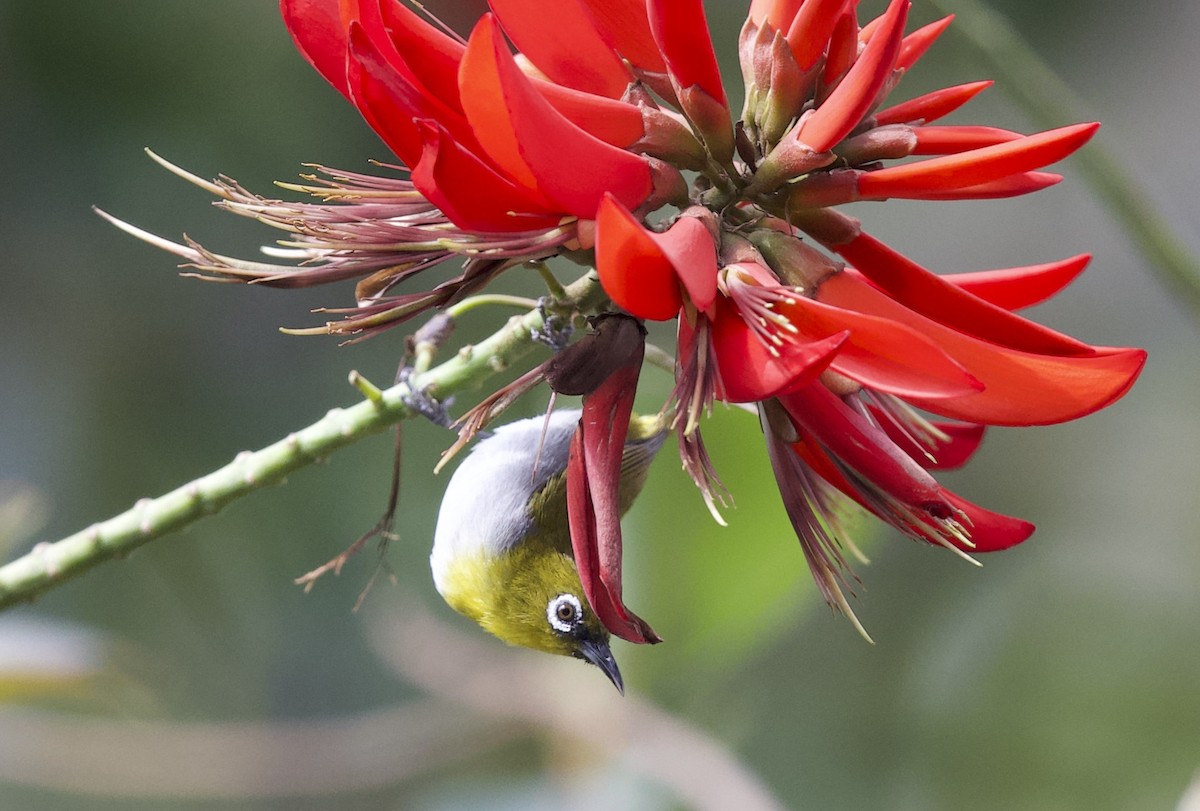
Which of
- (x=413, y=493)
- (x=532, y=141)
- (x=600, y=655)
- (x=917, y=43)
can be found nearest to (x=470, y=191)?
(x=532, y=141)

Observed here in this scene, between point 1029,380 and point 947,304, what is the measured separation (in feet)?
0.16

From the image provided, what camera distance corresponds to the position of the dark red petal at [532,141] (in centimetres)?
31

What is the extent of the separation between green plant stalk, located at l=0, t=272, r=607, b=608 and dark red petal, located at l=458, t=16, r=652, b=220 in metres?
0.12

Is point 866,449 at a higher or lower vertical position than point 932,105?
lower

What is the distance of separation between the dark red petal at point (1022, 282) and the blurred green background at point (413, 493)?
3.37 feet

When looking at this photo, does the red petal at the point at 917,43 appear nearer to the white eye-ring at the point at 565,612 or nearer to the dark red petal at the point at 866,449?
the dark red petal at the point at 866,449

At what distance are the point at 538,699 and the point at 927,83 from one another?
109 cm

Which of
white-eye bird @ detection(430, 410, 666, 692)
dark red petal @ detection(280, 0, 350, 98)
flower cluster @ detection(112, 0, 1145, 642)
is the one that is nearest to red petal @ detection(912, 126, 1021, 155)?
flower cluster @ detection(112, 0, 1145, 642)

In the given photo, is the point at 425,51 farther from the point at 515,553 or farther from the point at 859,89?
the point at 515,553

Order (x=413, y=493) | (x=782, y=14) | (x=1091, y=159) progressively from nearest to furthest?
(x=782, y=14) → (x=1091, y=159) → (x=413, y=493)

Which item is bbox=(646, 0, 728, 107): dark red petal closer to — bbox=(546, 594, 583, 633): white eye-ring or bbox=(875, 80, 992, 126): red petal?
bbox=(875, 80, 992, 126): red petal

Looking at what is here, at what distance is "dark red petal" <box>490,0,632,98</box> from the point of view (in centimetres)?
40

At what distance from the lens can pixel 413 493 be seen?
5.42 feet

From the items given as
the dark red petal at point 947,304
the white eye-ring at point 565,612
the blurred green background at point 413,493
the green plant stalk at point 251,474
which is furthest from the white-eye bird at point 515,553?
the blurred green background at point 413,493
